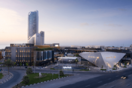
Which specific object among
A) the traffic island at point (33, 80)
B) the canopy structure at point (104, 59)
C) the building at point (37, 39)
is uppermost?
the building at point (37, 39)

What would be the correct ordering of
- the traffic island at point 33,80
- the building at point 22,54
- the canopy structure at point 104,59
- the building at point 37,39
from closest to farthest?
1. the traffic island at point 33,80
2. the canopy structure at point 104,59
3. the building at point 22,54
4. the building at point 37,39

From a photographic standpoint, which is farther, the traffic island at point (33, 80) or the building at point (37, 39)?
the building at point (37, 39)

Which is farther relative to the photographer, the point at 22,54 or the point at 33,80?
the point at 22,54

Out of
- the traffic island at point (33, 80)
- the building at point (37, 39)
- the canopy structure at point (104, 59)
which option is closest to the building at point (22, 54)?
the traffic island at point (33, 80)

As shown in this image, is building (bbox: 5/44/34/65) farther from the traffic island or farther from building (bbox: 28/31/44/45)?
building (bbox: 28/31/44/45)

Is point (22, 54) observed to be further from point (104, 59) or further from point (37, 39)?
point (37, 39)

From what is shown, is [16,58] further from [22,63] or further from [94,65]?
[94,65]

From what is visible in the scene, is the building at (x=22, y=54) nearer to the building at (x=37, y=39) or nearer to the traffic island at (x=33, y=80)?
the traffic island at (x=33, y=80)

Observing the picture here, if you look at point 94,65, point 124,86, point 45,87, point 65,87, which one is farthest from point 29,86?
point 94,65

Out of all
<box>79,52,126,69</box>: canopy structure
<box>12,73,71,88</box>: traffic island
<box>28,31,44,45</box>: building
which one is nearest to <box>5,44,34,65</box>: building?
<box>12,73,71,88</box>: traffic island

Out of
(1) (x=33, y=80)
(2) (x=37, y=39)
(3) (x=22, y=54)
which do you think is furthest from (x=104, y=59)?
(2) (x=37, y=39)

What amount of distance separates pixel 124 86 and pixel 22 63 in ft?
224

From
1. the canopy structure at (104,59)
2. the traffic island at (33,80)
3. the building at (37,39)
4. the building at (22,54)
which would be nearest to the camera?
the traffic island at (33,80)

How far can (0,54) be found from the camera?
402ft
